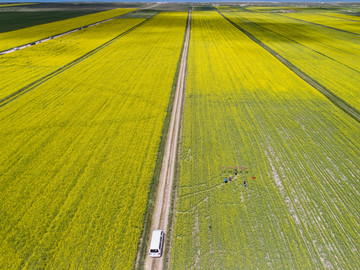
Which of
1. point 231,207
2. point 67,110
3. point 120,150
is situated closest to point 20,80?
point 67,110

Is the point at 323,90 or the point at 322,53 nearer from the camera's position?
the point at 323,90

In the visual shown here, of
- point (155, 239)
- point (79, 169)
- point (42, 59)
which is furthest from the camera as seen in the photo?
point (42, 59)

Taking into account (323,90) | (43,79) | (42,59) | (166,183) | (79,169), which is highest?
(42,59)

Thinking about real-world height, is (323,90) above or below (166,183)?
above

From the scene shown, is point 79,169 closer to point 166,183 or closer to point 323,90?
point 166,183

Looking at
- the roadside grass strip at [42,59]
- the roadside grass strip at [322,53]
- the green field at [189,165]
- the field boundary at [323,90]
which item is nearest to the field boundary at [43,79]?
the roadside grass strip at [42,59]

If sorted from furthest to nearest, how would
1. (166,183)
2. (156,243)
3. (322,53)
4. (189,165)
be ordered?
(322,53) → (189,165) → (166,183) → (156,243)

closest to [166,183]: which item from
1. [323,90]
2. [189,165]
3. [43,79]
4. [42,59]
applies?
[189,165]

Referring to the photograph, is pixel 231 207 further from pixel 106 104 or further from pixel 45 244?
pixel 106 104
